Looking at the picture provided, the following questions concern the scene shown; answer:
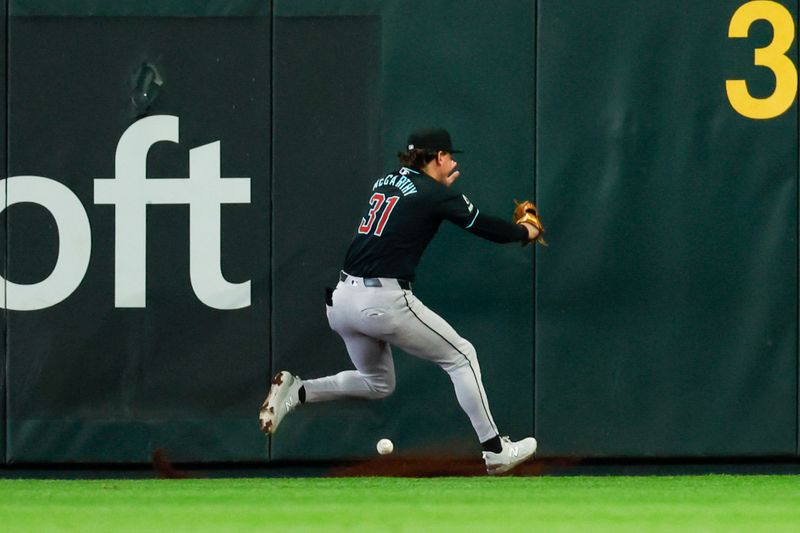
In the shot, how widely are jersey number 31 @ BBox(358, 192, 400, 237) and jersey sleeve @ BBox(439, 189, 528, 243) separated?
26 centimetres

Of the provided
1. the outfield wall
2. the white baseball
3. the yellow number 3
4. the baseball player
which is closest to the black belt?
the baseball player

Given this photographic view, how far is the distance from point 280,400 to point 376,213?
3.75 feet

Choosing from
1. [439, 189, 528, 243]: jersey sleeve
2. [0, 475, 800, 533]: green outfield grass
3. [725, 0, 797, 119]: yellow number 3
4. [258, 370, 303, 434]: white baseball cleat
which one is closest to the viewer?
[0, 475, 800, 533]: green outfield grass

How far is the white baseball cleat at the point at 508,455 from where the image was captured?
7.78 meters

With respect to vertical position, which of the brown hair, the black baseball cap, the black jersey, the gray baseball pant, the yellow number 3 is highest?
the yellow number 3

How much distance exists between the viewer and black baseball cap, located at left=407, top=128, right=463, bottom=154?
787cm

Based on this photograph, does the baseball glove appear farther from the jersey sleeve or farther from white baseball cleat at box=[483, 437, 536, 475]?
white baseball cleat at box=[483, 437, 536, 475]

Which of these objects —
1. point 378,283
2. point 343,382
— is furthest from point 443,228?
point 343,382

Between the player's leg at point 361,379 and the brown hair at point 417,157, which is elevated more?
the brown hair at point 417,157

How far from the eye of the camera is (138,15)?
8.59 m

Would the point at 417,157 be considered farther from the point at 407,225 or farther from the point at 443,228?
the point at 443,228

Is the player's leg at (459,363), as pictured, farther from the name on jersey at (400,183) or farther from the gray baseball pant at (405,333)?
the name on jersey at (400,183)

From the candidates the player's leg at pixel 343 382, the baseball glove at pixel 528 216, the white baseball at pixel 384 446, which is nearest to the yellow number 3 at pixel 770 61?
the baseball glove at pixel 528 216

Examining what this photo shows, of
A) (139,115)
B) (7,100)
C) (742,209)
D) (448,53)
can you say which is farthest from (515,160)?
(7,100)
